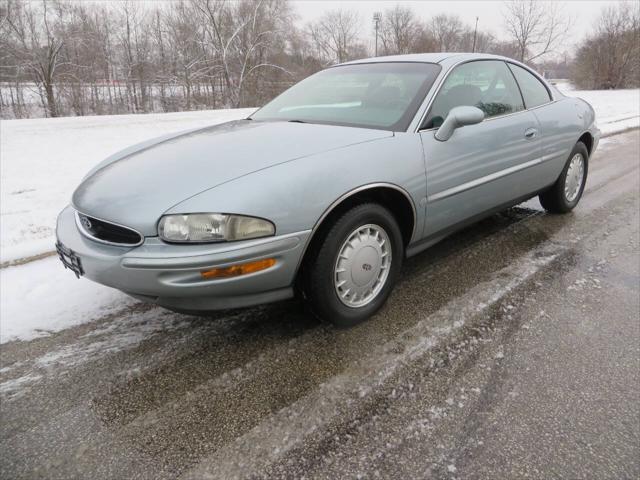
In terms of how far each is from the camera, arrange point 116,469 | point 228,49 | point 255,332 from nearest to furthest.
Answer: point 116,469 → point 255,332 → point 228,49

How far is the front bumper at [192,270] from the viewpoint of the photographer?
1.91m

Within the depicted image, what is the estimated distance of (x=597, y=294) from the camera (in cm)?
285

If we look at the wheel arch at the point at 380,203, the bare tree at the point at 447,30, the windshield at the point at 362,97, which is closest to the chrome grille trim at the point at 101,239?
the wheel arch at the point at 380,203

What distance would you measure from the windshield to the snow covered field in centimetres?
177

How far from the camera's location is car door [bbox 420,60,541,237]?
270 centimetres

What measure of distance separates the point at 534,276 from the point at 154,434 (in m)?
2.58

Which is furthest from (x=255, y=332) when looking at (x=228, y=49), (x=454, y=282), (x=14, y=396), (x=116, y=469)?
(x=228, y=49)

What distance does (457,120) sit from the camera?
2637mm

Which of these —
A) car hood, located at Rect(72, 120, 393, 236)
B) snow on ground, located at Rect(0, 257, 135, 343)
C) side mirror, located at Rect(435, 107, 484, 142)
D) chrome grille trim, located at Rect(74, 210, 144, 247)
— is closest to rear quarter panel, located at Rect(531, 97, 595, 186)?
side mirror, located at Rect(435, 107, 484, 142)

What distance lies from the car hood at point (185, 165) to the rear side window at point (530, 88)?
5.99 feet

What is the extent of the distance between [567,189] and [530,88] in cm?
113

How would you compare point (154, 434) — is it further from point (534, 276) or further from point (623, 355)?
point (534, 276)

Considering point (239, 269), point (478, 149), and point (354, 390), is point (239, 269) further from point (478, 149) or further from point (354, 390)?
point (478, 149)

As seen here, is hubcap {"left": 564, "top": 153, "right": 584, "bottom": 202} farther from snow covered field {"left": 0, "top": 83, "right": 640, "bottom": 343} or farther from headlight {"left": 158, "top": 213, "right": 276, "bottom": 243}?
snow covered field {"left": 0, "top": 83, "right": 640, "bottom": 343}
